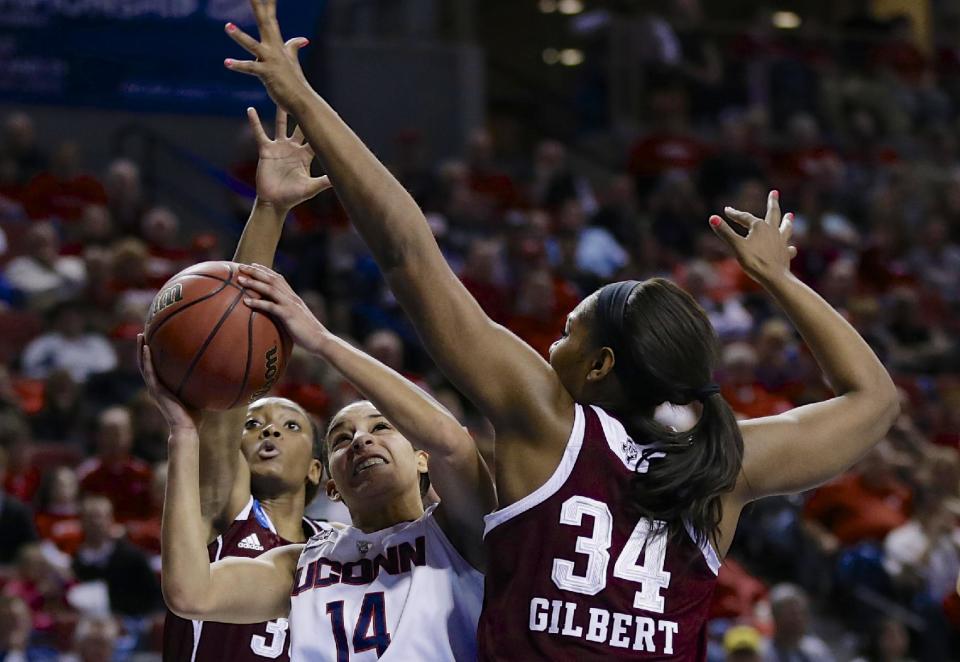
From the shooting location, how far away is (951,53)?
17.2m

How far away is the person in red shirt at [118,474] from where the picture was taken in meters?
8.20

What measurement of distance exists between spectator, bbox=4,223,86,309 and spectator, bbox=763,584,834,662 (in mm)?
4783

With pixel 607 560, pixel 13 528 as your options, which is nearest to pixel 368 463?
pixel 607 560

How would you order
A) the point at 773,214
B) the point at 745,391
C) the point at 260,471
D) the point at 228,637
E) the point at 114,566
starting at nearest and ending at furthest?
the point at 773,214
the point at 228,637
the point at 260,471
the point at 114,566
the point at 745,391

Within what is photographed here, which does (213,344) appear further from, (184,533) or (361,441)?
(361,441)

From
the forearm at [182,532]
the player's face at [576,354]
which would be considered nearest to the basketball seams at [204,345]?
the forearm at [182,532]

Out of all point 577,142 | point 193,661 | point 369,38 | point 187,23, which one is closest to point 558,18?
point 577,142

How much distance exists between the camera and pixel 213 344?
299 centimetres

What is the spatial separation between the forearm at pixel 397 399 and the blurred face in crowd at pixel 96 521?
203 inches

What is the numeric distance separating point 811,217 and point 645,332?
34.2 ft

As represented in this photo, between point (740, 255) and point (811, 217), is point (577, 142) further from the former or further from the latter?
point (740, 255)

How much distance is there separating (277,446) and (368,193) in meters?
1.71

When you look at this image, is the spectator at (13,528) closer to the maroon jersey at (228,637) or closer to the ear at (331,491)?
the maroon jersey at (228,637)

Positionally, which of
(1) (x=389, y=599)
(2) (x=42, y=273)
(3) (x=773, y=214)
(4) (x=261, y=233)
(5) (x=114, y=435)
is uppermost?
(3) (x=773, y=214)
